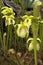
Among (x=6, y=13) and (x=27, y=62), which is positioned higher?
(x=6, y=13)

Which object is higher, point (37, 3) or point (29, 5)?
point (37, 3)

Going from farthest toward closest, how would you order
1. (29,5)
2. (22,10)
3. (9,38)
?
(29,5) → (22,10) → (9,38)

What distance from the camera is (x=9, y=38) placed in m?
0.75

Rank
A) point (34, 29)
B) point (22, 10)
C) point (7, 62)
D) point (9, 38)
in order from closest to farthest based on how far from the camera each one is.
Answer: point (34, 29) < point (7, 62) < point (9, 38) < point (22, 10)

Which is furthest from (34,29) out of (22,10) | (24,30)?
(22,10)

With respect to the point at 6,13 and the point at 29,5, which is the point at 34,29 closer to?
the point at 6,13

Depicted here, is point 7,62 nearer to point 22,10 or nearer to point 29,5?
point 22,10

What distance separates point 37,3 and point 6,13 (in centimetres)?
13

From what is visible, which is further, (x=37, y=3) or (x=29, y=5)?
(x=29, y=5)

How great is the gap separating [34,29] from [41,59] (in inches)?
4.8

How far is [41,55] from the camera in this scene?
0.62 m

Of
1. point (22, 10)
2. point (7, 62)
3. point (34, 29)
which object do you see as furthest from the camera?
point (22, 10)

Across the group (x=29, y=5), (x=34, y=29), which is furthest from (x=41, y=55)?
(x=29, y=5)

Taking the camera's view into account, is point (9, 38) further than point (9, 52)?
Answer: Yes
